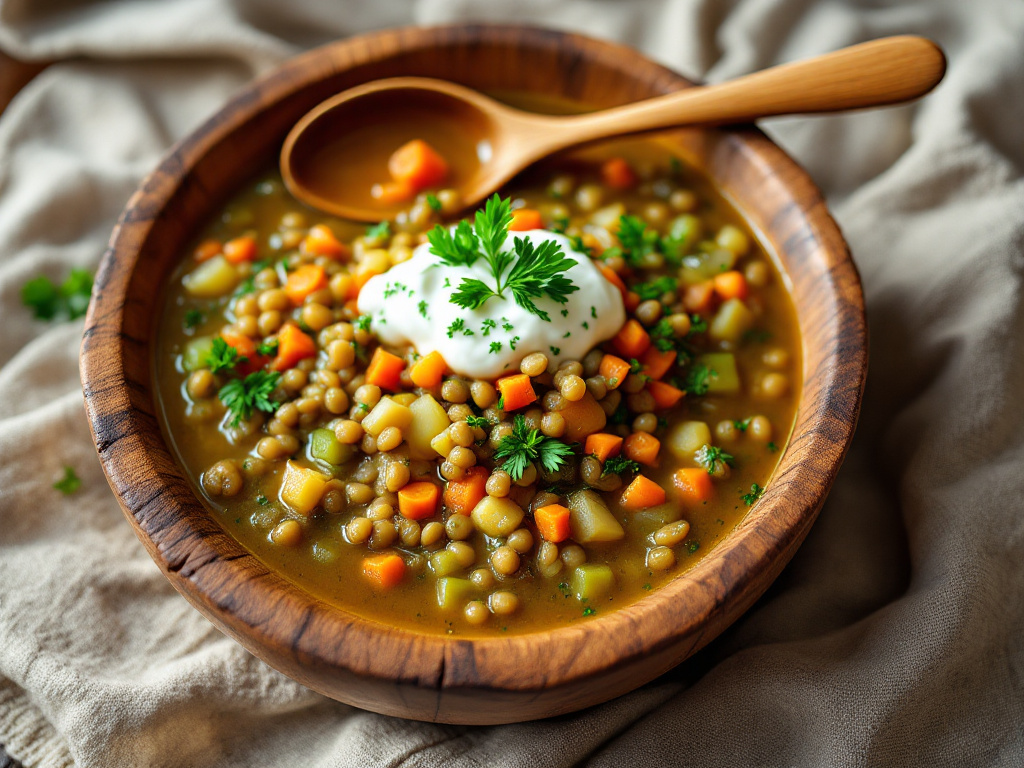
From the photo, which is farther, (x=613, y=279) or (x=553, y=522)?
(x=613, y=279)

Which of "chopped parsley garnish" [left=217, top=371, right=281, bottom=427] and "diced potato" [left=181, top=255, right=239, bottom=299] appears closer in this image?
"chopped parsley garnish" [left=217, top=371, right=281, bottom=427]

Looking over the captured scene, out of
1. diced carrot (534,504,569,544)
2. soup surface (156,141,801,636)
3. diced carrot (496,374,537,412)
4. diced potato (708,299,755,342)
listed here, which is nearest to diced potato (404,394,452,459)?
soup surface (156,141,801,636)

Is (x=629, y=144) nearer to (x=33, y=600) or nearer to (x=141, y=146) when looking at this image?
(x=141, y=146)

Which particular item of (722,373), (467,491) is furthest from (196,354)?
(722,373)

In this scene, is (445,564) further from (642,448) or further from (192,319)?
(192,319)

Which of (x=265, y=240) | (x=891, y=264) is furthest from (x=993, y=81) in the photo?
(x=265, y=240)

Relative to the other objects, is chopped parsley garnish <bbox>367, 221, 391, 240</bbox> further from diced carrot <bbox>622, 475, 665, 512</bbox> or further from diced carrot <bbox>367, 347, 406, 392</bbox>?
diced carrot <bbox>622, 475, 665, 512</bbox>
